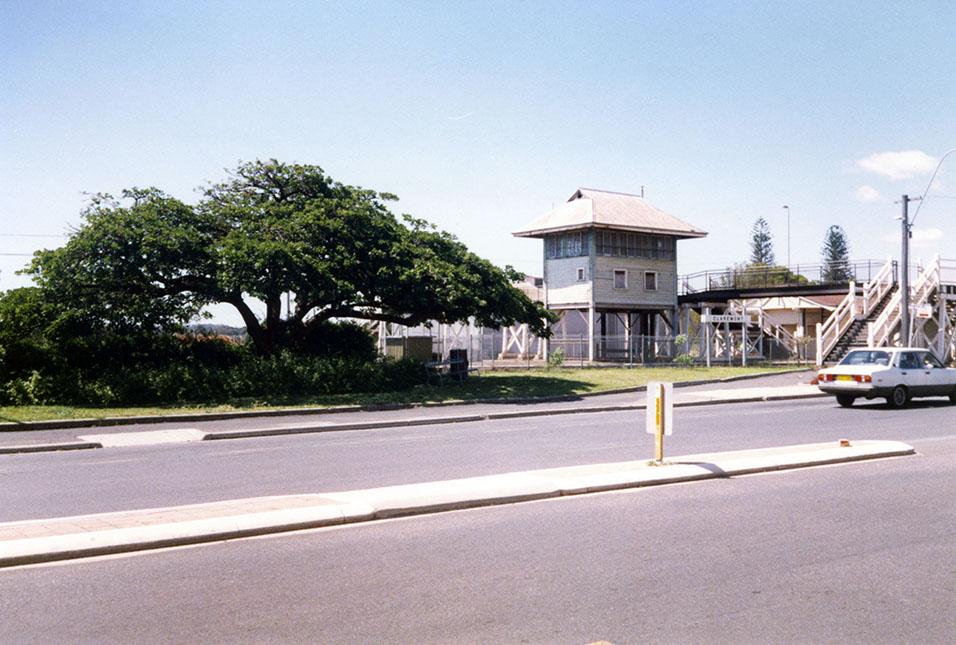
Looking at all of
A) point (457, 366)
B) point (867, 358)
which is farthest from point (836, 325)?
point (457, 366)

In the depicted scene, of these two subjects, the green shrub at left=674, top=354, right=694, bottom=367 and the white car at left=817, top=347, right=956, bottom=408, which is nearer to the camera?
the white car at left=817, top=347, right=956, bottom=408

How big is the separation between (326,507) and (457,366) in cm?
2041

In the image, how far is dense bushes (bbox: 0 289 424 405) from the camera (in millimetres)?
21984

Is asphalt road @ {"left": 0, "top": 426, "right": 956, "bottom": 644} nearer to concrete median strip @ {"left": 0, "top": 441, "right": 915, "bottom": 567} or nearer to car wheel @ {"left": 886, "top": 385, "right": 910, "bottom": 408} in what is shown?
concrete median strip @ {"left": 0, "top": 441, "right": 915, "bottom": 567}

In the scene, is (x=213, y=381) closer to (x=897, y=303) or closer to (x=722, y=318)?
(x=722, y=318)

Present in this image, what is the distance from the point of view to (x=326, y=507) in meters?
8.89

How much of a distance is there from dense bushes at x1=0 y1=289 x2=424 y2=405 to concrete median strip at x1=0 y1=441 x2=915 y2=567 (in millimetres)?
14250

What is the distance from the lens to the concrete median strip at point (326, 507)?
7629 millimetres

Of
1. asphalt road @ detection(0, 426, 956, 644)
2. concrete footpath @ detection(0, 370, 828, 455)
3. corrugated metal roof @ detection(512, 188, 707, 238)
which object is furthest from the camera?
corrugated metal roof @ detection(512, 188, 707, 238)

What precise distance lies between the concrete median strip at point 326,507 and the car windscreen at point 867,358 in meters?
10.6

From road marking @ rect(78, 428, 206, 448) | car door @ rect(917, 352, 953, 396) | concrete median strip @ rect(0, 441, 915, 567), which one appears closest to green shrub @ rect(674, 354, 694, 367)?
car door @ rect(917, 352, 953, 396)

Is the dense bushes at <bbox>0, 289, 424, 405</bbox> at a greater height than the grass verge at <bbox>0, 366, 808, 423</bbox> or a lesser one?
greater

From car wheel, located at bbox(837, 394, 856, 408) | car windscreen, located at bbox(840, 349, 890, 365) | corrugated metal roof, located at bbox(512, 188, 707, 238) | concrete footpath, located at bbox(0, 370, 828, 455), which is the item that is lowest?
concrete footpath, located at bbox(0, 370, 828, 455)

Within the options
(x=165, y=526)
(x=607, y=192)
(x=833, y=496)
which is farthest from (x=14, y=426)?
(x=607, y=192)
